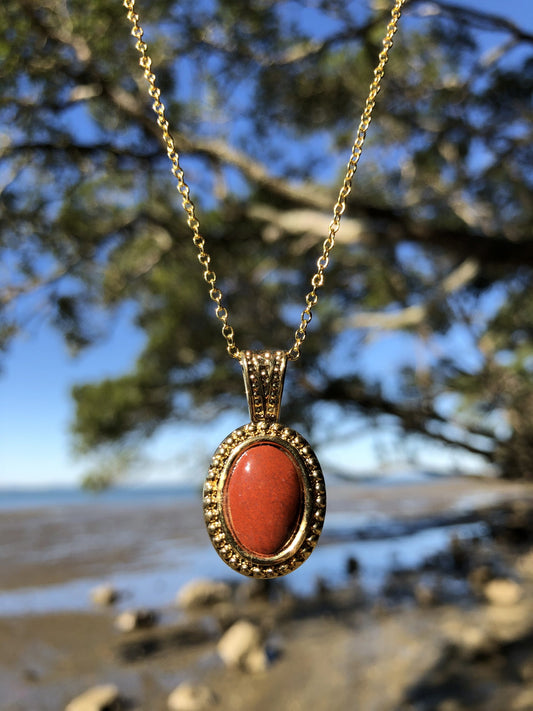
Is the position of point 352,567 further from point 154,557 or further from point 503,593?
point 154,557

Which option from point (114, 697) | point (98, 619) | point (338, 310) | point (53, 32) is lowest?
point (114, 697)

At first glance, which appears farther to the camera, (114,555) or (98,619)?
(114,555)

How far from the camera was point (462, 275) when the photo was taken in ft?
18.4

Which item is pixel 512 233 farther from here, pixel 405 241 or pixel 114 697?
pixel 114 697

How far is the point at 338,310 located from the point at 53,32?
4689 millimetres

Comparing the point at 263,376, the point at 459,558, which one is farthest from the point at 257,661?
the point at 263,376

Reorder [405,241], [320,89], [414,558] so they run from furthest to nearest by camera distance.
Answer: [414,558] → [320,89] → [405,241]

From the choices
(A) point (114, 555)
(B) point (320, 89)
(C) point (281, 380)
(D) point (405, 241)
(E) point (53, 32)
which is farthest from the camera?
(A) point (114, 555)

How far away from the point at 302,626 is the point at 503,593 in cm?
251

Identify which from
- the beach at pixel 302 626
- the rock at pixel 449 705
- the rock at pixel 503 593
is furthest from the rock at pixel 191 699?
the rock at pixel 503 593

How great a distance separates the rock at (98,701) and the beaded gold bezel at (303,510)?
4251mm

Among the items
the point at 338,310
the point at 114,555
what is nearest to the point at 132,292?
the point at 338,310

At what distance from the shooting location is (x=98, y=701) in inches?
182

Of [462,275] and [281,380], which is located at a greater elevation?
[462,275]
